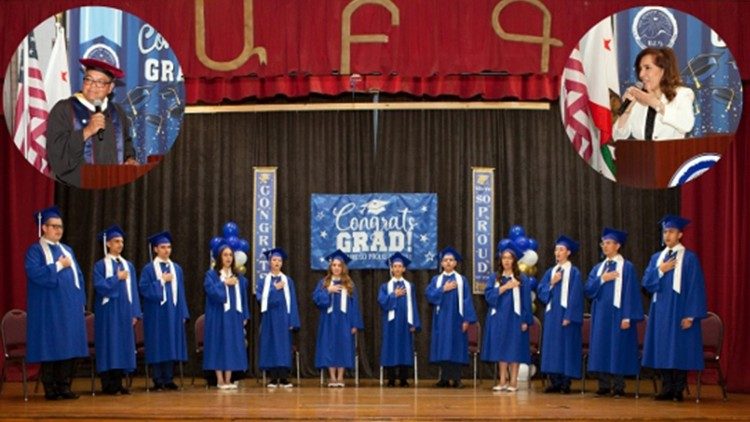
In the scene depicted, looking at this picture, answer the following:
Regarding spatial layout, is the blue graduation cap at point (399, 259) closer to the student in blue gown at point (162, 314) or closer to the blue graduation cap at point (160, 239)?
the student in blue gown at point (162, 314)

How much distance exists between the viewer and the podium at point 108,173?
13.1 meters

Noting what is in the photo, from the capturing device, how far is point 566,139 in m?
14.9

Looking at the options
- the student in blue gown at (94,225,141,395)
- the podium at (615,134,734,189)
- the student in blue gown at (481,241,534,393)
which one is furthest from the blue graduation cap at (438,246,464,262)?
the student in blue gown at (94,225,141,395)

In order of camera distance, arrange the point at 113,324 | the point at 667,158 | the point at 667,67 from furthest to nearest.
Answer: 1. the point at 667,158
2. the point at 667,67
3. the point at 113,324

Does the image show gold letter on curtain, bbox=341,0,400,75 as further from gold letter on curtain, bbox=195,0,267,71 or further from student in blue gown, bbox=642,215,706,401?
student in blue gown, bbox=642,215,706,401

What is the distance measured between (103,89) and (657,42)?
6.01 metres

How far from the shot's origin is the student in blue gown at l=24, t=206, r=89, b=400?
10711mm

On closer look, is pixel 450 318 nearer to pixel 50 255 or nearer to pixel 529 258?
pixel 529 258

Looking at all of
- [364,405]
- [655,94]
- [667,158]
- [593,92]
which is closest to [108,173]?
[364,405]

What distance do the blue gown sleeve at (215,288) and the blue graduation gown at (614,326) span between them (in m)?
3.92

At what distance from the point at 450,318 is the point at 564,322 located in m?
1.77

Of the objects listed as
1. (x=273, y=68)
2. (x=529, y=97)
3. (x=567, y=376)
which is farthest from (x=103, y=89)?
(x=567, y=376)

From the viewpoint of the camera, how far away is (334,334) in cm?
1367

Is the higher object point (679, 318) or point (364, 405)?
point (679, 318)
